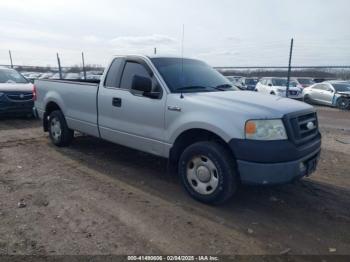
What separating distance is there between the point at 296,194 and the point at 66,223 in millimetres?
3116

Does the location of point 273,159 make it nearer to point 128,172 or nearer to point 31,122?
point 128,172

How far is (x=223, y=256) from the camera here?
10.4 feet

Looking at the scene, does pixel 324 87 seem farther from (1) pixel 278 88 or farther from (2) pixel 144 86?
(2) pixel 144 86

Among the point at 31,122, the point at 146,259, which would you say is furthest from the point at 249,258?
the point at 31,122

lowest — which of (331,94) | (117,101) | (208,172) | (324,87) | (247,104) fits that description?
(331,94)

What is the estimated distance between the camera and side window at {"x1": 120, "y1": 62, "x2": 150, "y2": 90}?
5184mm

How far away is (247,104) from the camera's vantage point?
4078 mm

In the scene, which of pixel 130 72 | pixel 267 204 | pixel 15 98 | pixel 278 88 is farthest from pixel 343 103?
pixel 15 98

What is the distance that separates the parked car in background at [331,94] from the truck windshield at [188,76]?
1337cm

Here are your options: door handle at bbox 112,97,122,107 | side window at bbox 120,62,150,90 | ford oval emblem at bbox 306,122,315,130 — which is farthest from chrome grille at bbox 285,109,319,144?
door handle at bbox 112,97,122,107

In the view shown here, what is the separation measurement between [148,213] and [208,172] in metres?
0.90

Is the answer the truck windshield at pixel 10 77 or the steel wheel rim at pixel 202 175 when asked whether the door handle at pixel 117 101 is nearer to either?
the steel wheel rim at pixel 202 175

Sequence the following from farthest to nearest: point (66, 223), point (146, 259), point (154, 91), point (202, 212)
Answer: point (154, 91), point (202, 212), point (66, 223), point (146, 259)

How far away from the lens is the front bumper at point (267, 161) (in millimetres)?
3746
